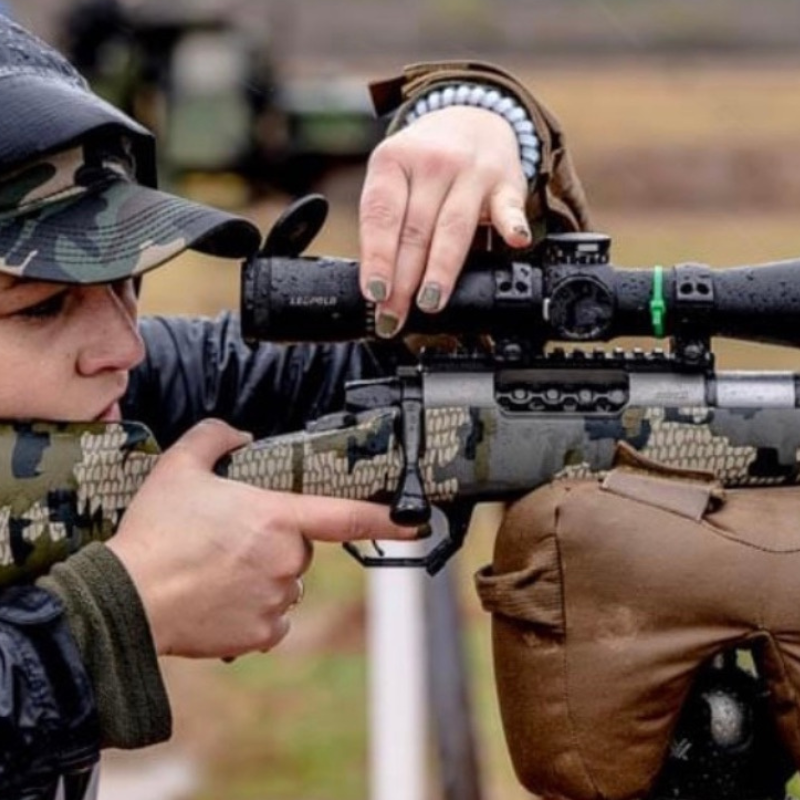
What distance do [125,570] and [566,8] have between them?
44700 millimetres

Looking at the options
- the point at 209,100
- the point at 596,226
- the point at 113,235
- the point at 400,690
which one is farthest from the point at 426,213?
the point at 209,100

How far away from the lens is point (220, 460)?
2.89 meters

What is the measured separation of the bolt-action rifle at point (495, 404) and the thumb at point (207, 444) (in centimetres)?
2

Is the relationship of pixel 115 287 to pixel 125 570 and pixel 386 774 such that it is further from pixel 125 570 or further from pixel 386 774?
pixel 386 774

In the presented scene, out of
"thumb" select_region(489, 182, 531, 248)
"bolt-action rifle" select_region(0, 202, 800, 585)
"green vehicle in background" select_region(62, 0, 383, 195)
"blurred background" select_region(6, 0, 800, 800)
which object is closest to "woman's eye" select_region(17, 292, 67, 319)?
"bolt-action rifle" select_region(0, 202, 800, 585)

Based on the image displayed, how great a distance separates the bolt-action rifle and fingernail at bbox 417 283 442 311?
0.04m

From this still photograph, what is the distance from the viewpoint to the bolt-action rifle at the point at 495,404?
9.21 feet

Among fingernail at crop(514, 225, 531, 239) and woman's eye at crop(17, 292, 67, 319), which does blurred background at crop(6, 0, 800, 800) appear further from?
fingernail at crop(514, 225, 531, 239)

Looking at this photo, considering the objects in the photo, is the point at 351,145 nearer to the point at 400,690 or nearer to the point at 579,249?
the point at 400,690

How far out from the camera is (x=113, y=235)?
2.81 meters

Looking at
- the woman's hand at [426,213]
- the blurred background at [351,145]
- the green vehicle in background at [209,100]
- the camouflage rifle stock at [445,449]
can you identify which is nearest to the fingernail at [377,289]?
the woman's hand at [426,213]

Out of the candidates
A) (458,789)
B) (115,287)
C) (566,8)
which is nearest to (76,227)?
(115,287)

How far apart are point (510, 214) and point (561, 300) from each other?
0.13 metres

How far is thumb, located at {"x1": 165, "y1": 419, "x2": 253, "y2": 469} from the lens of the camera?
2.87 meters
